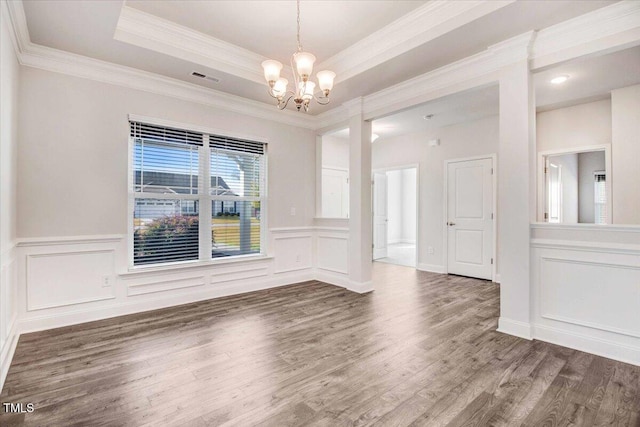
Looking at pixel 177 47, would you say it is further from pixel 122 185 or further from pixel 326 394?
pixel 326 394

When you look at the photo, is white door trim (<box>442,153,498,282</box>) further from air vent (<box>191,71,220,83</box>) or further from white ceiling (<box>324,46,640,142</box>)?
air vent (<box>191,71,220,83</box>)

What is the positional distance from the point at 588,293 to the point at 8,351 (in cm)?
479

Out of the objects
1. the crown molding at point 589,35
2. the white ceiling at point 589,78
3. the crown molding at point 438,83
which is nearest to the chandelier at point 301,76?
the crown molding at point 438,83

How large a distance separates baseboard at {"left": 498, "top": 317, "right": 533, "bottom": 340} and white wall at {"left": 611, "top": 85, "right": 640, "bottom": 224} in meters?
2.33

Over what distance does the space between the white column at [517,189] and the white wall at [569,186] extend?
4.29 metres

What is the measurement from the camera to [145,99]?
370 cm

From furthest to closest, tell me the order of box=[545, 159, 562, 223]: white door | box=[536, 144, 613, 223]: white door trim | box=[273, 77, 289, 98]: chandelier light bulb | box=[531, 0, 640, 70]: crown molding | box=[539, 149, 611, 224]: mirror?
box=[539, 149, 611, 224]: mirror → box=[545, 159, 562, 223]: white door → box=[536, 144, 613, 223]: white door trim → box=[273, 77, 289, 98]: chandelier light bulb → box=[531, 0, 640, 70]: crown molding

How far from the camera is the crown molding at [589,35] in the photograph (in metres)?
2.44

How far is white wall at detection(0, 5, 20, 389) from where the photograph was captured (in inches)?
87.3

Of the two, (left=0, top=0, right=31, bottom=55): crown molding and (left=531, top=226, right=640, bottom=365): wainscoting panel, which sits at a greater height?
(left=0, top=0, right=31, bottom=55): crown molding

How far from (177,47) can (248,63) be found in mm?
803

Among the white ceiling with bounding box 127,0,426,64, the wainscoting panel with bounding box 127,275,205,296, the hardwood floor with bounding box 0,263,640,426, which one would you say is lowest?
the hardwood floor with bounding box 0,263,640,426

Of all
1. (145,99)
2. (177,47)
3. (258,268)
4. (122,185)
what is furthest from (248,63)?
(258,268)

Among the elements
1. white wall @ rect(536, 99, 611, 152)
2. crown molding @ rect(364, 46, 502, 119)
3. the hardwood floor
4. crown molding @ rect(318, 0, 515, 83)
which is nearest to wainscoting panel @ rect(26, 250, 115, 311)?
the hardwood floor
